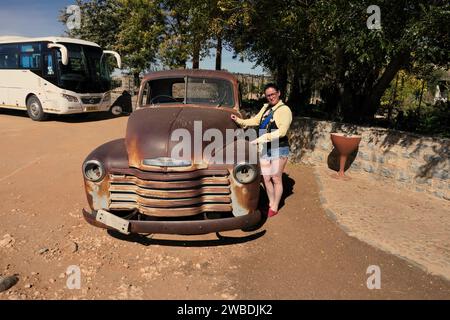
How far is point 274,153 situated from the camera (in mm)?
4812

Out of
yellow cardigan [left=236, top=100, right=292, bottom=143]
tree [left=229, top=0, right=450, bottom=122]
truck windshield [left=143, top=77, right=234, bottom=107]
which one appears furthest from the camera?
truck windshield [left=143, top=77, right=234, bottom=107]

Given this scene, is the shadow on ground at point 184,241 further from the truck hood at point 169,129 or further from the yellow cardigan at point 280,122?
the yellow cardigan at point 280,122

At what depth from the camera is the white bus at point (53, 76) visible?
Answer: 12.9 meters

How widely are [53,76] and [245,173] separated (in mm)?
11339

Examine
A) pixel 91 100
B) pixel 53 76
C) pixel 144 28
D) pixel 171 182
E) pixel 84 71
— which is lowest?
pixel 171 182

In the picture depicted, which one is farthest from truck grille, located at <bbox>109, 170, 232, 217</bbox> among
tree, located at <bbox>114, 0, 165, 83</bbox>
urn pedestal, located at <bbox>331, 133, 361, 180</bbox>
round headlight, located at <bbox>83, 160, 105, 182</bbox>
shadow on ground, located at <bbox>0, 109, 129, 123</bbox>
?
tree, located at <bbox>114, 0, 165, 83</bbox>

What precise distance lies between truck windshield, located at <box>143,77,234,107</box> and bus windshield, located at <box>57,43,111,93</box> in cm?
860

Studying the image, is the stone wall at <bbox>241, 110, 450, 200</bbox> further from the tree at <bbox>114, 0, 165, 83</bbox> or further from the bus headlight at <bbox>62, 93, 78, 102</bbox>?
the tree at <bbox>114, 0, 165, 83</bbox>


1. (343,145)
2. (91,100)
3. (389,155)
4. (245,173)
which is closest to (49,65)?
(91,100)

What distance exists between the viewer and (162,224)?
12.3 ft

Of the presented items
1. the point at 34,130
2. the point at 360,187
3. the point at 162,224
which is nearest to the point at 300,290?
the point at 162,224

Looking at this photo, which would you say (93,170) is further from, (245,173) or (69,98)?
(69,98)

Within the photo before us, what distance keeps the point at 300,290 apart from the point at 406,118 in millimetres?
5942

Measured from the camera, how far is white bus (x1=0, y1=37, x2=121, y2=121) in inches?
508
